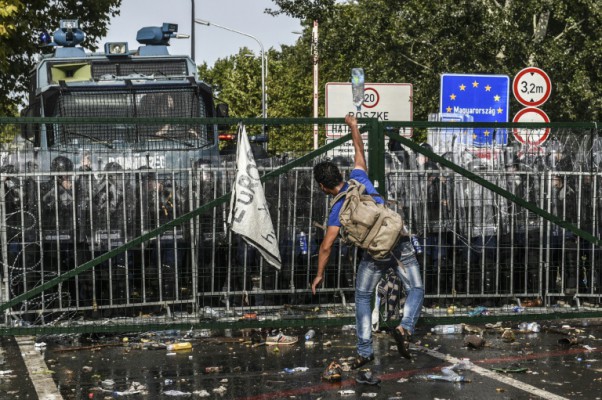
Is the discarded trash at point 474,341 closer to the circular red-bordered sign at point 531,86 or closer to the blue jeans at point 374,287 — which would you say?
the blue jeans at point 374,287

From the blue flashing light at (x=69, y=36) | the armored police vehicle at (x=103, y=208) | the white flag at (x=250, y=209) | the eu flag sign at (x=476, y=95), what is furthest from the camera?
the eu flag sign at (x=476, y=95)

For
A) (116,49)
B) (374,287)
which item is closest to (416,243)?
(374,287)

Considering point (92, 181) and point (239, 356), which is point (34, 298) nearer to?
point (92, 181)

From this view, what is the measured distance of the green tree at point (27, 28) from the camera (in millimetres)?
23447

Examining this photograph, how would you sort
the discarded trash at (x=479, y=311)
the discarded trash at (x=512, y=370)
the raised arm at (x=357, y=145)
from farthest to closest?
the discarded trash at (x=479, y=311)
the raised arm at (x=357, y=145)
the discarded trash at (x=512, y=370)

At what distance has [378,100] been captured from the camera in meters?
18.9

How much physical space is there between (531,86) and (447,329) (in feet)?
21.9

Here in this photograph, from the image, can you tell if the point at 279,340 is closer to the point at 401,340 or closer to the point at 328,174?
the point at 401,340

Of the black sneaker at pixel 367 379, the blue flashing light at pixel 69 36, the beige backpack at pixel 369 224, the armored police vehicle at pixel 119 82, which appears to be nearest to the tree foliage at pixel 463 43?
Result: the armored police vehicle at pixel 119 82

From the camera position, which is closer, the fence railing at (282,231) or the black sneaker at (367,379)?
the black sneaker at (367,379)

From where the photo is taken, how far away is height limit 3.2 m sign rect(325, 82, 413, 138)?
61.8 feet

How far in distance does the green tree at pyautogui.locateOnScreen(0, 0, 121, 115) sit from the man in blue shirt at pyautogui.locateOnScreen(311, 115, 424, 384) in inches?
610

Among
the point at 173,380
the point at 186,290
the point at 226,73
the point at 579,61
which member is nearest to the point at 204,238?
the point at 186,290

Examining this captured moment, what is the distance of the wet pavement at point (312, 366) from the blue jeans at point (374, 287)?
351 mm
